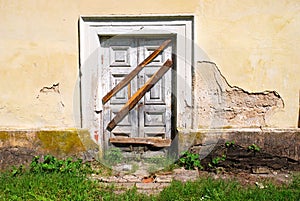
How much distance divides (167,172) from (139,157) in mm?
528

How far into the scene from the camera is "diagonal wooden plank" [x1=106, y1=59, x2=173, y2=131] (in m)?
4.94

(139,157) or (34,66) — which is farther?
(139,157)

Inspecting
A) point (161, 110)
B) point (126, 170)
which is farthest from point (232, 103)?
point (126, 170)

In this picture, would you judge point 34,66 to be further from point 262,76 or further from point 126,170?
point 262,76

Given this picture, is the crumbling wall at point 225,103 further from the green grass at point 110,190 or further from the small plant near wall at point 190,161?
the green grass at point 110,190

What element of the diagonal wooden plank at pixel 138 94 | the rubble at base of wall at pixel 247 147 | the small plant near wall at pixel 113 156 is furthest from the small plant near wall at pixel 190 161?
the diagonal wooden plank at pixel 138 94

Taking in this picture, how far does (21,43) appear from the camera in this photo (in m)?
4.72

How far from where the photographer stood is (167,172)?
4.72 metres

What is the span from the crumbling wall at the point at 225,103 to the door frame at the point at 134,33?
139 mm

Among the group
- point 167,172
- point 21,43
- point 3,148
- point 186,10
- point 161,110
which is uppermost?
point 186,10

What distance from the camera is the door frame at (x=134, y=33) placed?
4.66 metres

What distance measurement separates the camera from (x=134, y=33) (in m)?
4.73

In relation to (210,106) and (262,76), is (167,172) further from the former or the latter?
(262,76)

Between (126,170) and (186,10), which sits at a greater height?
(186,10)
